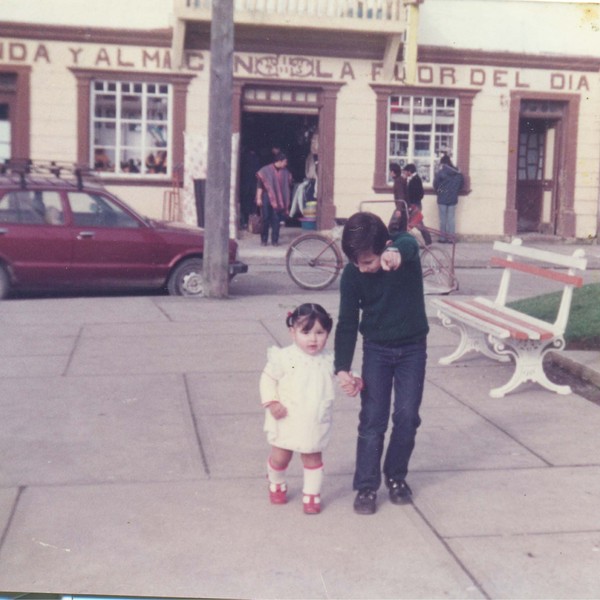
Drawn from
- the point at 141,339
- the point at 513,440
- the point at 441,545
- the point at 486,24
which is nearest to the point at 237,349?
the point at 141,339

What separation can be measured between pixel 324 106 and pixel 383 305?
17.6 metres

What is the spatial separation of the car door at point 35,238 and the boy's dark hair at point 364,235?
8611mm

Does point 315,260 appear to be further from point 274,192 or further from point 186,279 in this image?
point 274,192

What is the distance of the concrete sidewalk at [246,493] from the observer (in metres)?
4.45

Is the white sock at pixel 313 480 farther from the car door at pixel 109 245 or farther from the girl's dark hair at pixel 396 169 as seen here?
the girl's dark hair at pixel 396 169

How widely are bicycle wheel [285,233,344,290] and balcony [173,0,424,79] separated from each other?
791 centimetres

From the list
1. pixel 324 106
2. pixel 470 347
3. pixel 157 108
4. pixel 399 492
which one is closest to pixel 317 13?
pixel 324 106

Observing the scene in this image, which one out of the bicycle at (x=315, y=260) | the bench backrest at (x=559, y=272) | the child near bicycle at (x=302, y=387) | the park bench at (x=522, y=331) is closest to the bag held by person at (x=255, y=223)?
the bicycle at (x=315, y=260)

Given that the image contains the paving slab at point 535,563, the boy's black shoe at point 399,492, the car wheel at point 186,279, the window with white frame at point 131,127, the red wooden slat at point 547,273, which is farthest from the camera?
the window with white frame at point 131,127

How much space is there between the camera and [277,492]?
5.33m

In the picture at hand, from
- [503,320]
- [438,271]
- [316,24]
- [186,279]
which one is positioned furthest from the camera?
[316,24]

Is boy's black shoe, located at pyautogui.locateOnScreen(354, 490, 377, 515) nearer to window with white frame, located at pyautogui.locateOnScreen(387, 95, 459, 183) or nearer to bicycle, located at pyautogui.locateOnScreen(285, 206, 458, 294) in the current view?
bicycle, located at pyautogui.locateOnScreen(285, 206, 458, 294)

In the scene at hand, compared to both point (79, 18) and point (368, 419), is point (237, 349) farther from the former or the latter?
point (79, 18)

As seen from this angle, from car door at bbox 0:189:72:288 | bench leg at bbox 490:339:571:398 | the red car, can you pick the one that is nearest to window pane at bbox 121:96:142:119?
the red car
